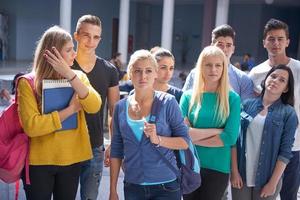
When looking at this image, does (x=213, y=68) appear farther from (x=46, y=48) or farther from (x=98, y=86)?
(x=46, y=48)

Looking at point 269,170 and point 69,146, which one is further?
point 269,170

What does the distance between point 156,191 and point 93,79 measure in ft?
3.37

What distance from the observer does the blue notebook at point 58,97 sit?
7.46ft

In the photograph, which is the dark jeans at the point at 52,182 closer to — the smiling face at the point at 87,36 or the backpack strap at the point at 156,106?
the backpack strap at the point at 156,106

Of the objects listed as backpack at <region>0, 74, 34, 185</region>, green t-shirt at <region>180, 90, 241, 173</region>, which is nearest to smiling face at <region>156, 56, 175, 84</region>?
green t-shirt at <region>180, 90, 241, 173</region>

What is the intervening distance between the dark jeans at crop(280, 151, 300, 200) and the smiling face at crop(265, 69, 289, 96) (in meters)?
→ 0.68

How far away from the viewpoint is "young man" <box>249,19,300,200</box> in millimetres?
3102

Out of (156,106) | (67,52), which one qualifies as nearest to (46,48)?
(67,52)

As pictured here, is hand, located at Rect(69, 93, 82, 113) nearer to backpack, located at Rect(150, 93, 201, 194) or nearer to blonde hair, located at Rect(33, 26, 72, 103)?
blonde hair, located at Rect(33, 26, 72, 103)

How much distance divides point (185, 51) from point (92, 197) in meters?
24.6

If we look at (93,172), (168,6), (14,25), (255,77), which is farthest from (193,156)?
(14,25)

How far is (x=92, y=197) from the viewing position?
298 centimetres

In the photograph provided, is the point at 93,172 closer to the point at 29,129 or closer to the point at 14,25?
the point at 29,129

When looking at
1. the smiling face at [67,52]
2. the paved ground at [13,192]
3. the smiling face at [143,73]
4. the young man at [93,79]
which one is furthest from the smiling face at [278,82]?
the paved ground at [13,192]
